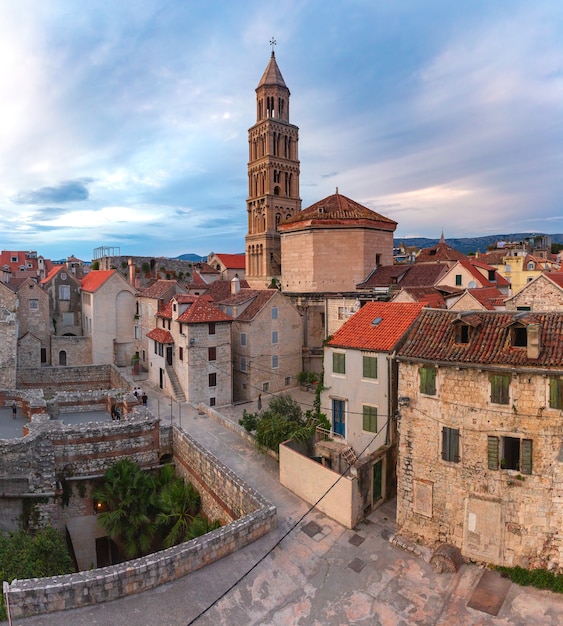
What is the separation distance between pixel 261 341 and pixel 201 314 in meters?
6.16

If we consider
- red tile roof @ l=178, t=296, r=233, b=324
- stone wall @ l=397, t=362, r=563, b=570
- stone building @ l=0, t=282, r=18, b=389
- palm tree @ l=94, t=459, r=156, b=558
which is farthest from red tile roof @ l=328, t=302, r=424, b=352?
stone building @ l=0, t=282, r=18, b=389

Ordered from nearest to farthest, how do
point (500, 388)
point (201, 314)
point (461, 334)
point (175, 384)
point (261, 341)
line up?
point (500, 388) < point (461, 334) < point (201, 314) < point (175, 384) < point (261, 341)

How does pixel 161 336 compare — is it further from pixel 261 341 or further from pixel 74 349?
pixel 74 349

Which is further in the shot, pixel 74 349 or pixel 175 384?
pixel 74 349

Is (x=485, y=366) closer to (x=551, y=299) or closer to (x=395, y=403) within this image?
(x=395, y=403)

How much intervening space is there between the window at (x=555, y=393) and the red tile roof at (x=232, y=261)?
7364cm

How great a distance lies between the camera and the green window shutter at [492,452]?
15859 mm

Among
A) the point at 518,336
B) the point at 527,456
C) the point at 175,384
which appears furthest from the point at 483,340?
the point at 175,384

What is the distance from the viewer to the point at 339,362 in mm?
23047

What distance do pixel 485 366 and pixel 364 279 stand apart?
91.9 feet

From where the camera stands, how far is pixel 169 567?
1503 centimetres

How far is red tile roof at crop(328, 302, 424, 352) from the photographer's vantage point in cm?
2180

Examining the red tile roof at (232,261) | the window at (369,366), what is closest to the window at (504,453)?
the window at (369,366)

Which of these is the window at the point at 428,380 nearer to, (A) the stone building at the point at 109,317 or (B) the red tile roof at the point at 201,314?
(B) the red tile roof at the point at 201,314
